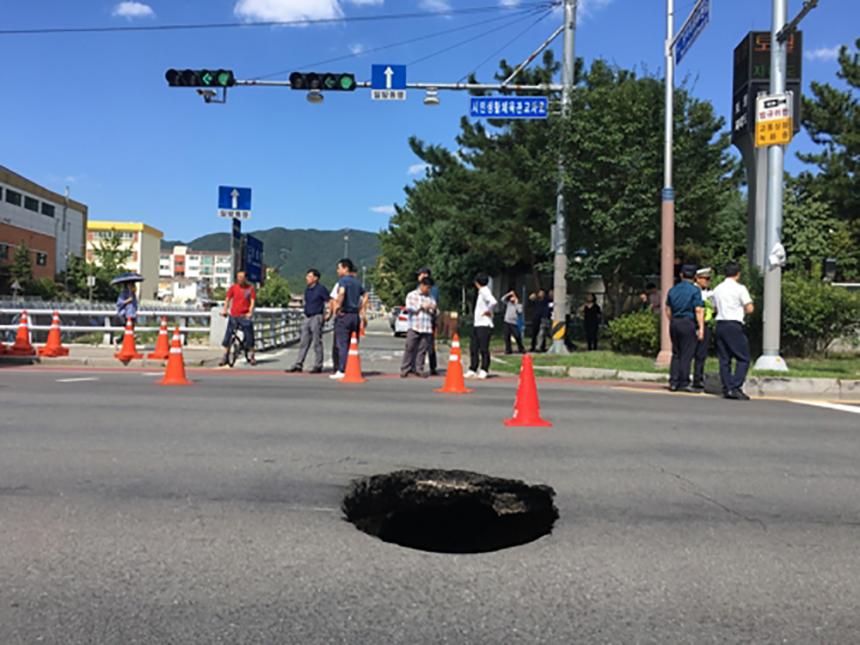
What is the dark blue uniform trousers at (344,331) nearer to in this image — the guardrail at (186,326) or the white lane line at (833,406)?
the guardrail at (186,326)

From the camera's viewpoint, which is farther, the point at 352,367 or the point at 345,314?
the point at 345,314

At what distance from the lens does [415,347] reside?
12.7 meters

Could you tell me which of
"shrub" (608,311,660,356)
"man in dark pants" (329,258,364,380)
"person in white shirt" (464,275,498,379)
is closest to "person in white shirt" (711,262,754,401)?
"person in white shirt" (464,275,498,379)

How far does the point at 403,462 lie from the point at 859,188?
3149 centimetres

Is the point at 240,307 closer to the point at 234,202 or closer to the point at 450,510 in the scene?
the point at 234,202

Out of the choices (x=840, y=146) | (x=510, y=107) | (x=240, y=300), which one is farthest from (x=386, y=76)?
(x=840, y=146)

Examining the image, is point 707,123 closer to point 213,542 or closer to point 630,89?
point 630,89

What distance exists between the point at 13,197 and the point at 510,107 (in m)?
82.4

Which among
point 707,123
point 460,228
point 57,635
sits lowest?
point 57,635

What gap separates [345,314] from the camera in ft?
39.8

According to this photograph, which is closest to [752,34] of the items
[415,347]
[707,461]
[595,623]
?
[415,347]

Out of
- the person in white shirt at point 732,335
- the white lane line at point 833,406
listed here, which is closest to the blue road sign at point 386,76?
the person in white shirt at point 732,335

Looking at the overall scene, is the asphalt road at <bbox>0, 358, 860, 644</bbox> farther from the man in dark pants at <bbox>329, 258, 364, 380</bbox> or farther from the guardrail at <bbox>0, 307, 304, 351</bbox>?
the guardrail at <bbox>0, 307, 304, 351</bbox>

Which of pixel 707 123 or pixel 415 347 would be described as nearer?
pixel 415 347
